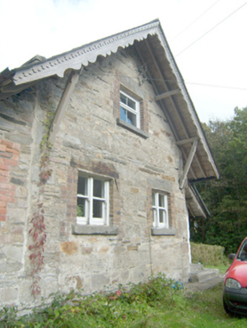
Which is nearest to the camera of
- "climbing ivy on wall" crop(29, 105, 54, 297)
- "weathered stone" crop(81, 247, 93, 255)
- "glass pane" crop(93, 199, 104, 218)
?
"climbing ivy on wall" crop(29, 105, 54, 297)

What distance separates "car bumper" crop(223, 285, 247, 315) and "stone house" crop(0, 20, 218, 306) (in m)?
2.10

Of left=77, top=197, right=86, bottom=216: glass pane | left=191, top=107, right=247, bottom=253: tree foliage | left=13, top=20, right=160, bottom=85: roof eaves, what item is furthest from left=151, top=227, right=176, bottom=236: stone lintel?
left=191, top=107, right=247, bottom=253: tree foliage

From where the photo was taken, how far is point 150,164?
7.86m

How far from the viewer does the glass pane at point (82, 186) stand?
19.0ft

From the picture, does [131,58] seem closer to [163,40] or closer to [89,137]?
[163,40]

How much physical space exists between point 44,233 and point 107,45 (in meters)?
3.89

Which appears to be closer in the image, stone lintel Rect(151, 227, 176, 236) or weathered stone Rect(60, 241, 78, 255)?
weathered stone Rect(60, 241, 78, 255)

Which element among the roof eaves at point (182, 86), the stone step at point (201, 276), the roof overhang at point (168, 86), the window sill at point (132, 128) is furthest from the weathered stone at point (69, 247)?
the roof eaves at point (182, 86)

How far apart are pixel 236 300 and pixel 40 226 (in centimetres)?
368

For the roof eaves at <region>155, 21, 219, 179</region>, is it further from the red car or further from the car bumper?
the car bumper

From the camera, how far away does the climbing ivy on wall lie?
4406 millimetres

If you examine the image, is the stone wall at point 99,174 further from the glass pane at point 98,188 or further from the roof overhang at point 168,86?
the roof overhang at point 168,86

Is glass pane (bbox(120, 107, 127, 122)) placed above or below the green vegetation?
above

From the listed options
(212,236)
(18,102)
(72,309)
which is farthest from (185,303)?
(212,236)
